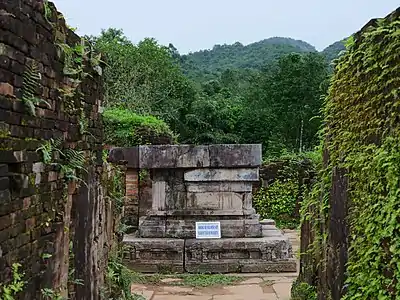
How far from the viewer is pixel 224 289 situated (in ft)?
27.6

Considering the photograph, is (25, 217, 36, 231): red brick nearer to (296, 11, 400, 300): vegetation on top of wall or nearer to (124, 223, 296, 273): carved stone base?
(296, 11, 400, 300): vegetation on top of wall

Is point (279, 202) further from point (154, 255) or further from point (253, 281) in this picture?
point (253, 281)

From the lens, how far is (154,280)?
8.97 meters

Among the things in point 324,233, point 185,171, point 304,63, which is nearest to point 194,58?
point 304,63

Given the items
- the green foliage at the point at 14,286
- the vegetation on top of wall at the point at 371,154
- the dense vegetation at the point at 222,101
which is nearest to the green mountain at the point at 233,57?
the dense vegetation at the point at 222,101

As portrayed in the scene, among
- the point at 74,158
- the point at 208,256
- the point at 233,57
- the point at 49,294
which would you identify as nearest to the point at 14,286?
the point at 49,294

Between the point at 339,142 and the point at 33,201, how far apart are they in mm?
2801

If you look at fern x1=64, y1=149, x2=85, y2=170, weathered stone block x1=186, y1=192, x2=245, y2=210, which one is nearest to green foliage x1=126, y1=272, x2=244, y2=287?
weathered stone block x1=186, y1=192, x2=245, y2=210

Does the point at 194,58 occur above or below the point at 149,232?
above

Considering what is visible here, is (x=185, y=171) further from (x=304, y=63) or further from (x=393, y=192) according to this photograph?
(x=304, y=63)

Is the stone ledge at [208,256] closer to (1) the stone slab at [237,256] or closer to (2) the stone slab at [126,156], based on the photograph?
(1) the stone slab at [237,256]

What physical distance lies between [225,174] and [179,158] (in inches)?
32.9

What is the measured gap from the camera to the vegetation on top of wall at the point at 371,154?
137 inches

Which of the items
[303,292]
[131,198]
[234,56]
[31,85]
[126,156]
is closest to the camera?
[31,85]
